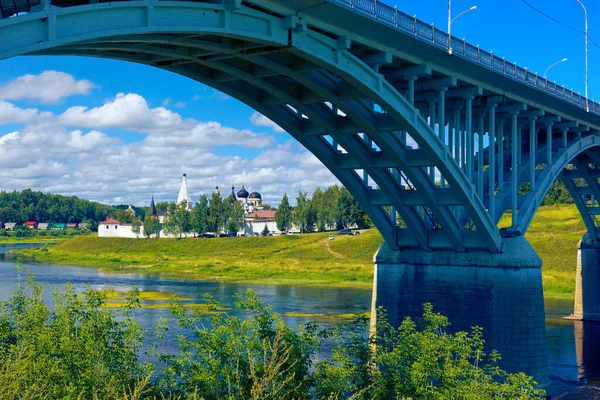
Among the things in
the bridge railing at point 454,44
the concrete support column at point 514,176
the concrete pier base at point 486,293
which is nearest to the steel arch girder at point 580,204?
the bridge railing at point 454,44

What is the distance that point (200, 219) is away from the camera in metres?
127

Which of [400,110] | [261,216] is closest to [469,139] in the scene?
[400,110]

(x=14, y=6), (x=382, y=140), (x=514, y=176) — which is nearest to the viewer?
(x=14, y=6)

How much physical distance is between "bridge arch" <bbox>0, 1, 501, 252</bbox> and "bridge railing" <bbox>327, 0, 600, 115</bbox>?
4.14 feet

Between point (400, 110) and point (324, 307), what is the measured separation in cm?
3159

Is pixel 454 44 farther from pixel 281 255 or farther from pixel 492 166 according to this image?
pixel 281 255

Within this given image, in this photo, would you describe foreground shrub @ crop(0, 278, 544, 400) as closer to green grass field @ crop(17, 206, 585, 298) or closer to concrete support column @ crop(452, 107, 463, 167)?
concrete support column @ crop(452, 107, 463, 167)

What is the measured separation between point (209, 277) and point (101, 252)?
45.4m

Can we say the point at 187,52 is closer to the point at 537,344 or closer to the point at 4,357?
the point at 4,357

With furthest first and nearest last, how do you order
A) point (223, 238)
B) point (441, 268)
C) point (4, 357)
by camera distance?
point (223, 238)
point (441, 268)
point (4, 357)

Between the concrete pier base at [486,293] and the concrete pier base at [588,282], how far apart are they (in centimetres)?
2423

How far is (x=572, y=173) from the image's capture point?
4978cm

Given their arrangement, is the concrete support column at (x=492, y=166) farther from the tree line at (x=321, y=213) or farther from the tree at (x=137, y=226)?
the tree at (x=137, y=226)

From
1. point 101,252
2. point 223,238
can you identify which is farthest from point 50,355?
point 101,252
